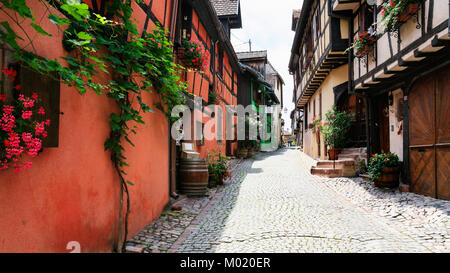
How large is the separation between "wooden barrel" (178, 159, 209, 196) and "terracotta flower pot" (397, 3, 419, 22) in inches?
183

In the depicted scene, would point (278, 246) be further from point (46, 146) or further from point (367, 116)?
point (367, 116)

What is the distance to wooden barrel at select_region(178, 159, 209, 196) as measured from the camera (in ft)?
20.4

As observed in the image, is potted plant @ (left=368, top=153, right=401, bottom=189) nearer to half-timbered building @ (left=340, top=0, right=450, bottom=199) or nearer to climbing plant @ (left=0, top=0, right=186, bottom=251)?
half-timbered building @ (left=340, top=0, right=450, bottom=199)

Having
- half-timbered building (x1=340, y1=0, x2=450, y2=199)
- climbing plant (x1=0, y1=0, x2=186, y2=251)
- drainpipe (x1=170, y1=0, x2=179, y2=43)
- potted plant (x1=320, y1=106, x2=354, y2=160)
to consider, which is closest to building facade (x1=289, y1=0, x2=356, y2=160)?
potted plant (x1=320, y1=106, x2=354, y2=160)

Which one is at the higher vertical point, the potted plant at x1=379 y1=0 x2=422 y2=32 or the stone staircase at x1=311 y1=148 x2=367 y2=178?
the potted plant at x1=379 y1=0 x2=422 y2=32

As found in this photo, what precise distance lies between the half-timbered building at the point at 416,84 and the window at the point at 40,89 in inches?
193

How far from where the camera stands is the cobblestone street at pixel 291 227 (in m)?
3.52

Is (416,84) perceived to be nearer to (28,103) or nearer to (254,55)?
(28,103)

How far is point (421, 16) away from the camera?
4.86 meters

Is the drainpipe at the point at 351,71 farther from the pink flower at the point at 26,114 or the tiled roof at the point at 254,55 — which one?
the tiled roof at the point at 254,55

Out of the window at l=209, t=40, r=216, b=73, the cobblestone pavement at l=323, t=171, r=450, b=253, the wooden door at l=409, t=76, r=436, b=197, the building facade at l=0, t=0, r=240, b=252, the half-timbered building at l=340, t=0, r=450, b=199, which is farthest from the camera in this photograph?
the window at l=209, t=40, r=216, b=73

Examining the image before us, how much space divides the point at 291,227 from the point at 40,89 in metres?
3.57

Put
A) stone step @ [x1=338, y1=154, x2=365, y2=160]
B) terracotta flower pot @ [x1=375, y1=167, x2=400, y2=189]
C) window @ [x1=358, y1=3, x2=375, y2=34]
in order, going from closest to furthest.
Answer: terracotta flower pot @ [x1=375, y1=167, x2=400, y2=189] → window @ [x1=358, y1=3, x2=375, y2=34] → stone step @ [x1=338, y1=154, x2=365, y2=160]

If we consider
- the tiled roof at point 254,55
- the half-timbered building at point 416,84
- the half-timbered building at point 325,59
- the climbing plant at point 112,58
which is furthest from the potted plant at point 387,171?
the tiled roof at point 254,55
